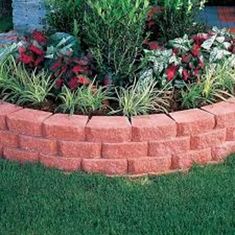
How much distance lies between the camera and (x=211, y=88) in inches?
155

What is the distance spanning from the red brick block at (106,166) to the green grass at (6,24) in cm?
303

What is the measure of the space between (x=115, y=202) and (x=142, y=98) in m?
0.70

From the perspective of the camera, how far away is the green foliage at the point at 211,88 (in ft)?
12.7

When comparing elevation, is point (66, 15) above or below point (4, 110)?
above

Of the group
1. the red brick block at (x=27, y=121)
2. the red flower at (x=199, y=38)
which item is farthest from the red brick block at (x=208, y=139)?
the red brick block at (x=27, y=121)

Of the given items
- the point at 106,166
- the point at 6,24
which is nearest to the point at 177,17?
the point at 106,166

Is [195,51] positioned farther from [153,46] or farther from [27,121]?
[27,121]

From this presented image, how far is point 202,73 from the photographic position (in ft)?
13.2

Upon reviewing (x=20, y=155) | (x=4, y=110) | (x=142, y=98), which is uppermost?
(x=142, y=98)

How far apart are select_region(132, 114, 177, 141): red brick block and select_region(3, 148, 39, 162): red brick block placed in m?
0.60

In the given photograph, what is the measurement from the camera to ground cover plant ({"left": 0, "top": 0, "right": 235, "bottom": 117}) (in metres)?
3.79

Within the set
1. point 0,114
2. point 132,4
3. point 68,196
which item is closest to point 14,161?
point 0,114

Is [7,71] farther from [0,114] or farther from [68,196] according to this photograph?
[68,196]

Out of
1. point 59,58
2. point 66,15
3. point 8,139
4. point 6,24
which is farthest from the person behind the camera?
point 6,24
